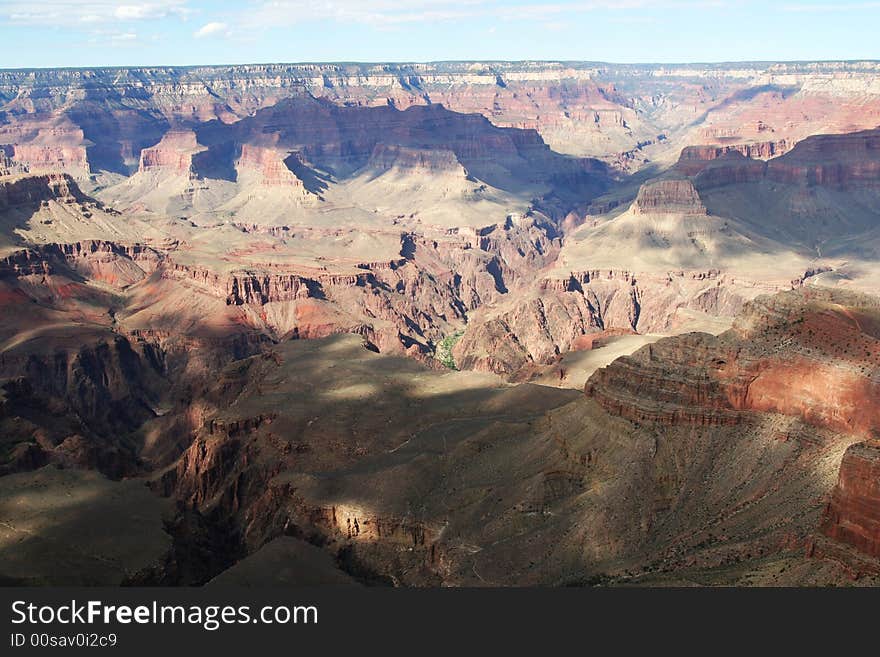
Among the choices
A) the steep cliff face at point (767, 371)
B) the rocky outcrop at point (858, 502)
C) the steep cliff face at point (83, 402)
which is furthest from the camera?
the steep cliff face at point (83, 402)

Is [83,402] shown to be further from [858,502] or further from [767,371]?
[858,502]

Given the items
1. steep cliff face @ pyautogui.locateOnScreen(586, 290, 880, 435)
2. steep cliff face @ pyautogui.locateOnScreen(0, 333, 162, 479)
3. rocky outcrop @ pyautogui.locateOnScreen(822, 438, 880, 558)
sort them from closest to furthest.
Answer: rocky outcrop @ pyautogui.locateOnScreen(822, 438, 880, 558), steep cliff face @ pyautogui.locateOnScreen(586, 290, 880, 435), steep cliff face @ pyautogui.locateOnScreen(0, 333, 162, 479)

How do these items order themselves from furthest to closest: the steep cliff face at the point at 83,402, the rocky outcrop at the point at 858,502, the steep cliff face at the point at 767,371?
the steep cliff face at the point at 83,402
the steep cliff face at the point at 767,371
the rocky outcrop at the point at 858,502

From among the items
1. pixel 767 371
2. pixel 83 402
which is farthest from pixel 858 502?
pixel 83 402

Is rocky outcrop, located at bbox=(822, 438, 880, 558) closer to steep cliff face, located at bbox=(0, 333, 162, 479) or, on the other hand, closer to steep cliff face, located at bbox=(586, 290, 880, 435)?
steep cliff face, located at bbox=(586, 290, 880, 435)

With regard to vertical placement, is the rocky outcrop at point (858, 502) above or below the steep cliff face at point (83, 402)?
above

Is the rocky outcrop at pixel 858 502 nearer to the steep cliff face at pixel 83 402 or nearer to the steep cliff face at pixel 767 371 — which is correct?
the steep cliff face at pixel 767 371

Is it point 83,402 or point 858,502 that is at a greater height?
point 858,502

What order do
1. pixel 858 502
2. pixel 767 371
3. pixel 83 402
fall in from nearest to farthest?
pixel 858 502 < pixel 767 371 < pixel 83 402

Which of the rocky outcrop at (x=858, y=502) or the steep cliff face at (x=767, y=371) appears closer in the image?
the rocky outcrop at (x=858, y=502)

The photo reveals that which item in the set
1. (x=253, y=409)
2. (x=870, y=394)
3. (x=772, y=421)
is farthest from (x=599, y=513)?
(x=253, y=409)

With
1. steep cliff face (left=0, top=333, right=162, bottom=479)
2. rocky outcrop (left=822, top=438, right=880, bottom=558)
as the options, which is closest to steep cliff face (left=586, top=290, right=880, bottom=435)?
rocky outcrop (left=822, top=438, right=880, bottom=558)

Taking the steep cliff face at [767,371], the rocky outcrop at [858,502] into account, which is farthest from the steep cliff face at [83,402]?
the rocky outcrop at [858,502]
